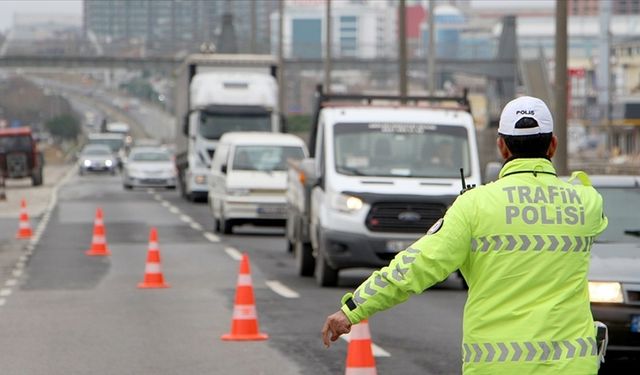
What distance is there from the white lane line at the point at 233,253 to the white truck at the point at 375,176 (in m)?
3.43

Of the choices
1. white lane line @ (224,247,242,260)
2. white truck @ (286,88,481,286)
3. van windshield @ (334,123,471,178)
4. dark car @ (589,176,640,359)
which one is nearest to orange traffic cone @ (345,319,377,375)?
dark car @ (589,176,640,359)

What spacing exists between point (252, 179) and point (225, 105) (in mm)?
12354

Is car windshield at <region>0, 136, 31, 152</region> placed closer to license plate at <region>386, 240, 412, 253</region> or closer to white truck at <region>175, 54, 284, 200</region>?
white truck at <region>175, 54, 284, 200</region>

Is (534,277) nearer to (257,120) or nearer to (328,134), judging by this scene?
(328,134)

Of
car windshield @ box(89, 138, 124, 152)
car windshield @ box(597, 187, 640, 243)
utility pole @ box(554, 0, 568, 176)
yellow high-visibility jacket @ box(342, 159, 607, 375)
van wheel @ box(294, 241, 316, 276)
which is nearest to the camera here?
yellow high-visibility jacket @ box(342, 159, 607, 375)

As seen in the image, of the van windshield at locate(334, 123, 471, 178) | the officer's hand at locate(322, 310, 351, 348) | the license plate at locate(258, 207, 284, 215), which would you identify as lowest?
the license plate at locate(258, 207, 284, 215)

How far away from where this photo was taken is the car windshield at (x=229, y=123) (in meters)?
44.1

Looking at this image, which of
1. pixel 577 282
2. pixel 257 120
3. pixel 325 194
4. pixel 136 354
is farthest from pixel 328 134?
pixel 257 120

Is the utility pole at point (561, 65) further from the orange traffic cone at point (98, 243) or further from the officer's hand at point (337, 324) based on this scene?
the officer's hand at point (337, 324)

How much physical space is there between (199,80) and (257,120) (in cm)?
227

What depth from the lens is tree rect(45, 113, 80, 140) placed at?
16125 cm

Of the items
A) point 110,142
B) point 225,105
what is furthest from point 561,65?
point 110,142

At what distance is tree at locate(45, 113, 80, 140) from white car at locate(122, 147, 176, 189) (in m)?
101

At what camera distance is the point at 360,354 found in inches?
408
